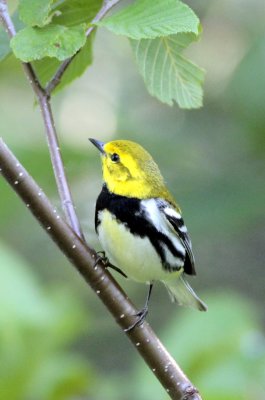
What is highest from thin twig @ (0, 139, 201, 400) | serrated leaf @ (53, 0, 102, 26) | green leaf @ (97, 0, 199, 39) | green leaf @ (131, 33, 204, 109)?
serrated leaf @ (53, 0, 102, 26)

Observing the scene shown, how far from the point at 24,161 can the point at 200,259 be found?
2491mm

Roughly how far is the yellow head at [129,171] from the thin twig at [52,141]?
0.81m

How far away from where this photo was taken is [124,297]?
2123 mm

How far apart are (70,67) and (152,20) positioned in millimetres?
544

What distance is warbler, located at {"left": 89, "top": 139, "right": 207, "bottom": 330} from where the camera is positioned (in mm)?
2895

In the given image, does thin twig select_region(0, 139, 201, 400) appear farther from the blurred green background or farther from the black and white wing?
the black and white wing

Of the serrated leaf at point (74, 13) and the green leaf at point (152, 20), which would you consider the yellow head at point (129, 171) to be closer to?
the serrated leaf at point (74, 13)

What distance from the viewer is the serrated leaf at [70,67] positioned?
2.41 m

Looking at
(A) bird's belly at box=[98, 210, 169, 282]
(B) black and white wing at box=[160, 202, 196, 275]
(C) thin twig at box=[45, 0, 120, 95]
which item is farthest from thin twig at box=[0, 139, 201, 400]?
(B) black and white wing at box=[160, 202, 196, 275]

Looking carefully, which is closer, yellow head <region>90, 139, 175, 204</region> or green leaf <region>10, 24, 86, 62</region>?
green leaf <region>10, 24, 86, 62</region>

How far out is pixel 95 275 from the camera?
2094 mm

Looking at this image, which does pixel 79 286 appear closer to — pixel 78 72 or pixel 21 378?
pixel 21 378

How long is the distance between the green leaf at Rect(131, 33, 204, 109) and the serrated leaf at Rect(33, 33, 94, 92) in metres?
0.20

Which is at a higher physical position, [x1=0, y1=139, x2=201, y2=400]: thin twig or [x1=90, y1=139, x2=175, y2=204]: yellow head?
[x1=90, y1=139, x2=175, y2=204]: yellow head
